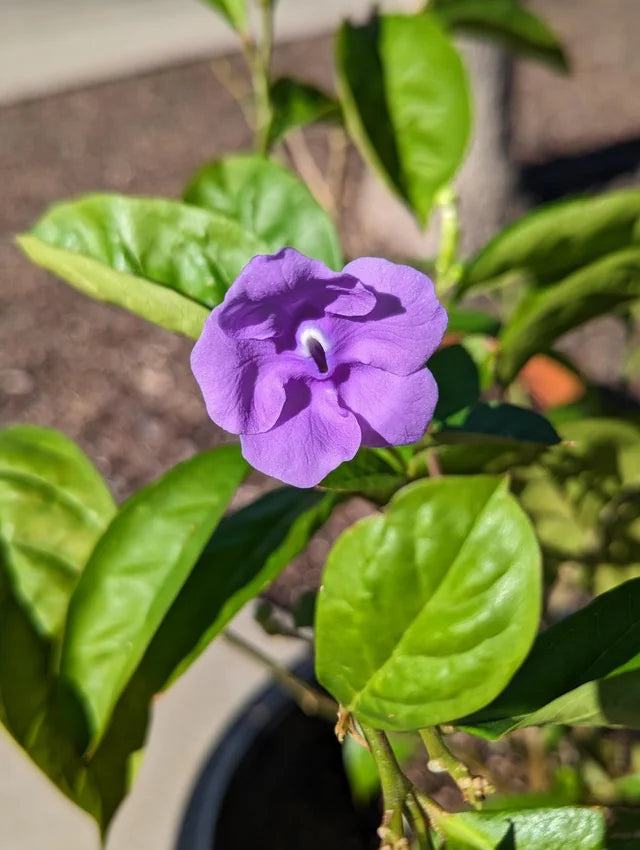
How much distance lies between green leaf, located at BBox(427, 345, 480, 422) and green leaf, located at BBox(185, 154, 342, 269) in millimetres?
120

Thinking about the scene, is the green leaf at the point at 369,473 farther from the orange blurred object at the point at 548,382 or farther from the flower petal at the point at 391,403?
the orange blurred object at the point at 548,382

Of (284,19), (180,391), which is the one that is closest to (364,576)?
(180,391)

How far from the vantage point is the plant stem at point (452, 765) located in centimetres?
55

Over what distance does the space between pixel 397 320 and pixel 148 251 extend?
23 cm

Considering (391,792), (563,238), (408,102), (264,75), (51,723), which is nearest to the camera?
(391,792)

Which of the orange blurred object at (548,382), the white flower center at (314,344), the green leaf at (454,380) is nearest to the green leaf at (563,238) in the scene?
the green leaf at (454,380)

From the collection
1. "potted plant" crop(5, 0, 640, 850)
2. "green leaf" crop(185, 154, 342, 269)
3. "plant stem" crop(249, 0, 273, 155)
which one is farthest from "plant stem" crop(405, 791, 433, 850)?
"plant stem" crop(249, 0, 273, 155)

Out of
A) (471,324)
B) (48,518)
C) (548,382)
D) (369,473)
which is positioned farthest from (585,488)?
(548,382)

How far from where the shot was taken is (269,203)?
79 centimetres

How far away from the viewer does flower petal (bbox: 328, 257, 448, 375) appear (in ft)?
1.78

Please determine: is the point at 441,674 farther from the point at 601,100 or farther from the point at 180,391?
the point at 601,100

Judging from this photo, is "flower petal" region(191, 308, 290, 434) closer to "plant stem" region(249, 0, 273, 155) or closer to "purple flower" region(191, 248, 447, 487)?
"purple flower" region(191, 248, 447, 487)

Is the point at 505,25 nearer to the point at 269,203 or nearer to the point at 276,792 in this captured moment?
the point at 269,203

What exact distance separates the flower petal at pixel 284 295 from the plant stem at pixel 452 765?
10.4 inches
